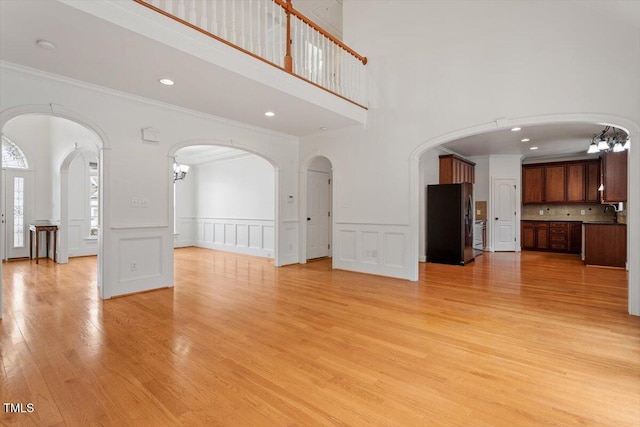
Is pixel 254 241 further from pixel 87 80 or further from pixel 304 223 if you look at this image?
pixel 87 80

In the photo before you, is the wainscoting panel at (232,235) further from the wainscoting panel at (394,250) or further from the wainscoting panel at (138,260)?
the wainscoting panel at (138,260)

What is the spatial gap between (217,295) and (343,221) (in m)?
2.81

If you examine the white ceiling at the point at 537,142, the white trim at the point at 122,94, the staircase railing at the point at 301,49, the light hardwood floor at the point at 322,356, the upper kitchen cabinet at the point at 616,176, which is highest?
the staircase railing at the point at 301,49

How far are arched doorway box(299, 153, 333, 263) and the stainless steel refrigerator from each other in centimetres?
242

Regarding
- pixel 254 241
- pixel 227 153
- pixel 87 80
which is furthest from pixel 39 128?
pixel 254 241

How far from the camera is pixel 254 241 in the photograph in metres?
8.20

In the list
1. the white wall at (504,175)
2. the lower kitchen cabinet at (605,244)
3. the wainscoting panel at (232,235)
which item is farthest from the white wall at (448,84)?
the white wall at (504,175)

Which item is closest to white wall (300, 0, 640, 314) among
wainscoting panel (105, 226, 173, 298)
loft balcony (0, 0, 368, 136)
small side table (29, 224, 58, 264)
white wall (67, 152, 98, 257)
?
loft balcony (0, 0, 368, 136)

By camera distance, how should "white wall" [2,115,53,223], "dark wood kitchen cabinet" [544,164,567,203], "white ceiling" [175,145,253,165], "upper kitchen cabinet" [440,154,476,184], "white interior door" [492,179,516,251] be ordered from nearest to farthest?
"white wall" [2,115,53,223] < "upper kitchen cabinet" [440,154,476,184] < "white ceiling" [175,145,253,165] < "dark wood kitchen cabinet" [544,164,567,203] < "white interior door" [492,179,516,251]

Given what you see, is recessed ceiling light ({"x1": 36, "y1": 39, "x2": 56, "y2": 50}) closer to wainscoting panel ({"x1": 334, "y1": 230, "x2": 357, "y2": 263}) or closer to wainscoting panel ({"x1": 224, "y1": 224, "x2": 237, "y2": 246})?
wainscoting panel ({"x1": 334, "y1": 230, "x2": 357, "y2": 263})

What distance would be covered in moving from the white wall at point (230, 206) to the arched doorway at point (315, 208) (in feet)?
3.13

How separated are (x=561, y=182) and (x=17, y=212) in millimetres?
13884

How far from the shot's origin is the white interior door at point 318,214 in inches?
295

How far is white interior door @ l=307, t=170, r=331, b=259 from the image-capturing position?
7484mm
